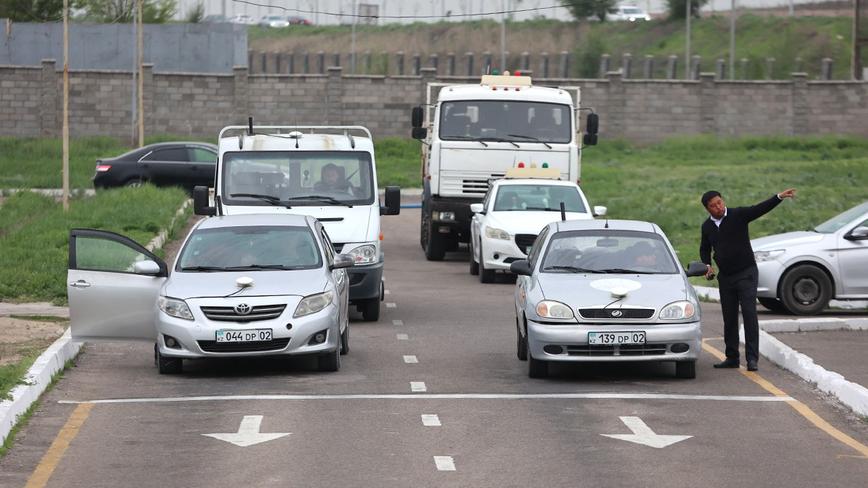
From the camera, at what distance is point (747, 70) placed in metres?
84.9

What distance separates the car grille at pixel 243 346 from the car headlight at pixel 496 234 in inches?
408

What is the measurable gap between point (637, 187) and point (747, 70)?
4230 centimetres

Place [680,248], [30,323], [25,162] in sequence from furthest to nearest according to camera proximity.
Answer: [25,162] < [680,248] < [30,323]

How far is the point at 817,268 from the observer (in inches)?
800

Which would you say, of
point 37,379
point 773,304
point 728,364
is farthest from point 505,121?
point 37,379

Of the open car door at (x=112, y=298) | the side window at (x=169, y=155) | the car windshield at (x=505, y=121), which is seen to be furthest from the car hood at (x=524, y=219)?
the side window at (x=169, y=155)

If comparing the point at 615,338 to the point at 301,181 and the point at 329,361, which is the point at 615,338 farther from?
the point at 301,181

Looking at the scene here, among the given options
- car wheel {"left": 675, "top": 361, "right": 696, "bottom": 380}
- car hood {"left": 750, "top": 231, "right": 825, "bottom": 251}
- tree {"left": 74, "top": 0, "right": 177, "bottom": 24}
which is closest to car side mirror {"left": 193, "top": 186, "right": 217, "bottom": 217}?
car hood {"left": 750, "top": 231, "right": 825, "bottom": 251}

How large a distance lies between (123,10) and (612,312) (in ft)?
217

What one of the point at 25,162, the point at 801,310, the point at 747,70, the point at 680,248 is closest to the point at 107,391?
the point at 801,310

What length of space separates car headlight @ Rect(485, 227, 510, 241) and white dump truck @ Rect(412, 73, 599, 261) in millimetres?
3213

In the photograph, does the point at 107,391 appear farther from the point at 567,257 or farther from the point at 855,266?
the point at 855,266

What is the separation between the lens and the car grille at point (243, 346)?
14359 mm

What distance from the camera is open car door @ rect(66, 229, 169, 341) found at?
48.8 feet
